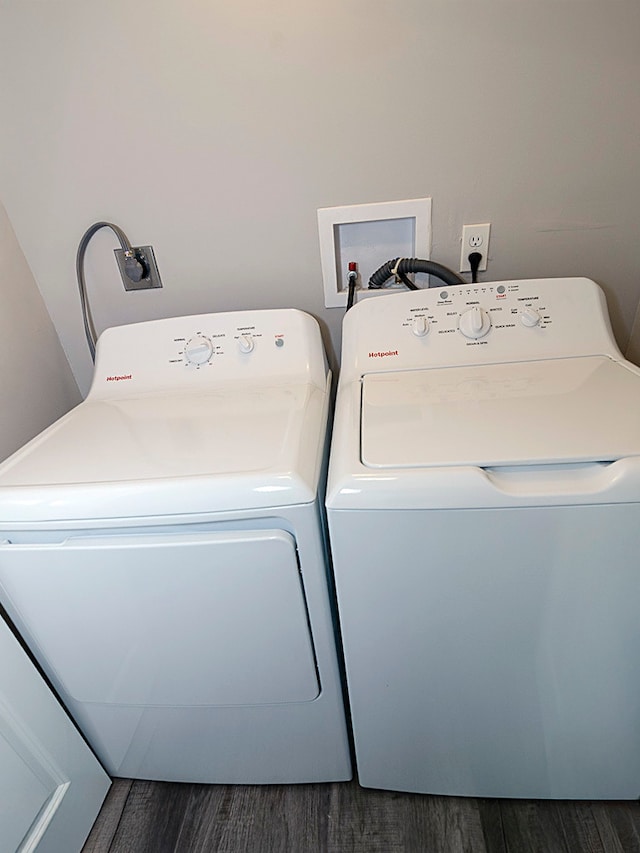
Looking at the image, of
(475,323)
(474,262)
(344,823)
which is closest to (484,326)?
(475,323)

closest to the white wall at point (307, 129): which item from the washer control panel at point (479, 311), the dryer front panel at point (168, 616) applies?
the washer control panel at point (479, 311)

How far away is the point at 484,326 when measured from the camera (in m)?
1.03

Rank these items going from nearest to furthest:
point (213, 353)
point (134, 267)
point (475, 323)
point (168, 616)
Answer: point (168, 616) < point (475, 323) < point (213, 353) < point (134, 267)

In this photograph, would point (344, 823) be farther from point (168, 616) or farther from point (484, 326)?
point (484, 326)

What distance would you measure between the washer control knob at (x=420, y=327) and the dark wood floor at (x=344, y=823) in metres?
1.10

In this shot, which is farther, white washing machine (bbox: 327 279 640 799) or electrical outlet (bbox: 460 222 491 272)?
electrical outlet (bbox: 460 222 491 272)

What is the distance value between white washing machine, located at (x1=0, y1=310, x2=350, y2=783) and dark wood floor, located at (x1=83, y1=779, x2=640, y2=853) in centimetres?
6

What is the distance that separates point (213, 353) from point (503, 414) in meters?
0.69

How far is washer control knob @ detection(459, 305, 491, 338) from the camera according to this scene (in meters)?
1.03

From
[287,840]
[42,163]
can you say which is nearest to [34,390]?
[42,163]

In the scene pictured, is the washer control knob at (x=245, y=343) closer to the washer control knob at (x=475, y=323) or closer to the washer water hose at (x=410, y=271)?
the washer water hose at (x=410, y=271)

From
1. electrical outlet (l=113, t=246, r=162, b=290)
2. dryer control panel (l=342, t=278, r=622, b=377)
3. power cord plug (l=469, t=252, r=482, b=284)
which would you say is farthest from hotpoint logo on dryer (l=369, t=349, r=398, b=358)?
electrical outlet (l=113, t=246, r=162, b=290)

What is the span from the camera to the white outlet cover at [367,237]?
3.78 feet

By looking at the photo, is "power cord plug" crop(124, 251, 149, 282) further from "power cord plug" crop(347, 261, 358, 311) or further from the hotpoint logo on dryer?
the hotpoint logo on dryer
